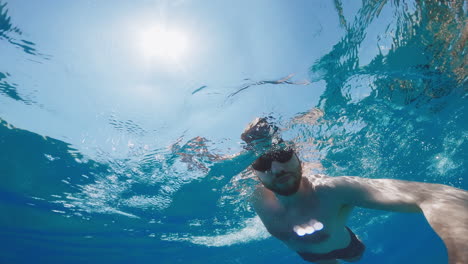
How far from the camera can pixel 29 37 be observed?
5008mm

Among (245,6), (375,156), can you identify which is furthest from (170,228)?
(245,6)

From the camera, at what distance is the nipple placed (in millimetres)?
5031

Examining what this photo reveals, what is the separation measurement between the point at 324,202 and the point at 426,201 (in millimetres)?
2426

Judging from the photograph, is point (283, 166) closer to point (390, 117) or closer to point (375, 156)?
point (390, 117)

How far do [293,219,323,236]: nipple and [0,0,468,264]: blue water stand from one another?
128 inches

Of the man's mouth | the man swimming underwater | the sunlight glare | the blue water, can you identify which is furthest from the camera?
the man's mouth

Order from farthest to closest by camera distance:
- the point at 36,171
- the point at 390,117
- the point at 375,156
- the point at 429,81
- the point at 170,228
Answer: the point at 170,228, the point at 375,156, the point at 36,171, the point at 390,117, the point at 429,81

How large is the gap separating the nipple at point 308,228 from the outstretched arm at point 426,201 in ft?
3.23

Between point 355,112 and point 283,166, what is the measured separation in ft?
18.2

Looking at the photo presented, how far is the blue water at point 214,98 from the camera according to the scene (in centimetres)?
492

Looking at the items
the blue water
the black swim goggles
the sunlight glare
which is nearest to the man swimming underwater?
the black swim goggles

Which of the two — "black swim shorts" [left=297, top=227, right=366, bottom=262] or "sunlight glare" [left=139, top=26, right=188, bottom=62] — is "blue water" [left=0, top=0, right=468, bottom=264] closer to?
"sunlight glare" [left=139, top=26, right=188, bottom=62]

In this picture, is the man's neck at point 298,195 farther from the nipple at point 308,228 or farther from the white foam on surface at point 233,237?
the white foam on surface at point 233,237

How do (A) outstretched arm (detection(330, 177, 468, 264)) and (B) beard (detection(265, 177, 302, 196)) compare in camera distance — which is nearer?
(A) outstretched arm (detection(330, 177, 468, 264))
